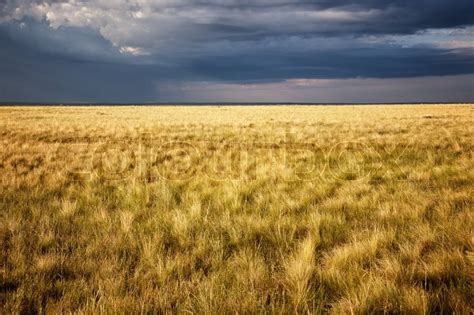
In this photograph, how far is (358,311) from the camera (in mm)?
2832

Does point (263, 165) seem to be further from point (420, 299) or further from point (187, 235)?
point (420, 299)

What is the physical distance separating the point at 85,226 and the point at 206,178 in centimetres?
371

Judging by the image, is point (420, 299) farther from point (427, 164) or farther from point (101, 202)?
point (427, 164)

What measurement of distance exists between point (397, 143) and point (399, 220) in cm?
1080

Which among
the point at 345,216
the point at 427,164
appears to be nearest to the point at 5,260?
the point at 345,216

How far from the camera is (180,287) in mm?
3229

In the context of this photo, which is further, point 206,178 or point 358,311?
point 206,178

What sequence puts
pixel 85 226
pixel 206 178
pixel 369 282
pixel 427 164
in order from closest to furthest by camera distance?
pixel 369 282 < pixel 85 226 < pixel 206 178 < pixel 427 164

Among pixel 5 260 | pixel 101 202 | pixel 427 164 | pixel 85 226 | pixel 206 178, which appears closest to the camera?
pixel 5 260

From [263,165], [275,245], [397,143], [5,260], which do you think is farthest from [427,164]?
[5,260]
